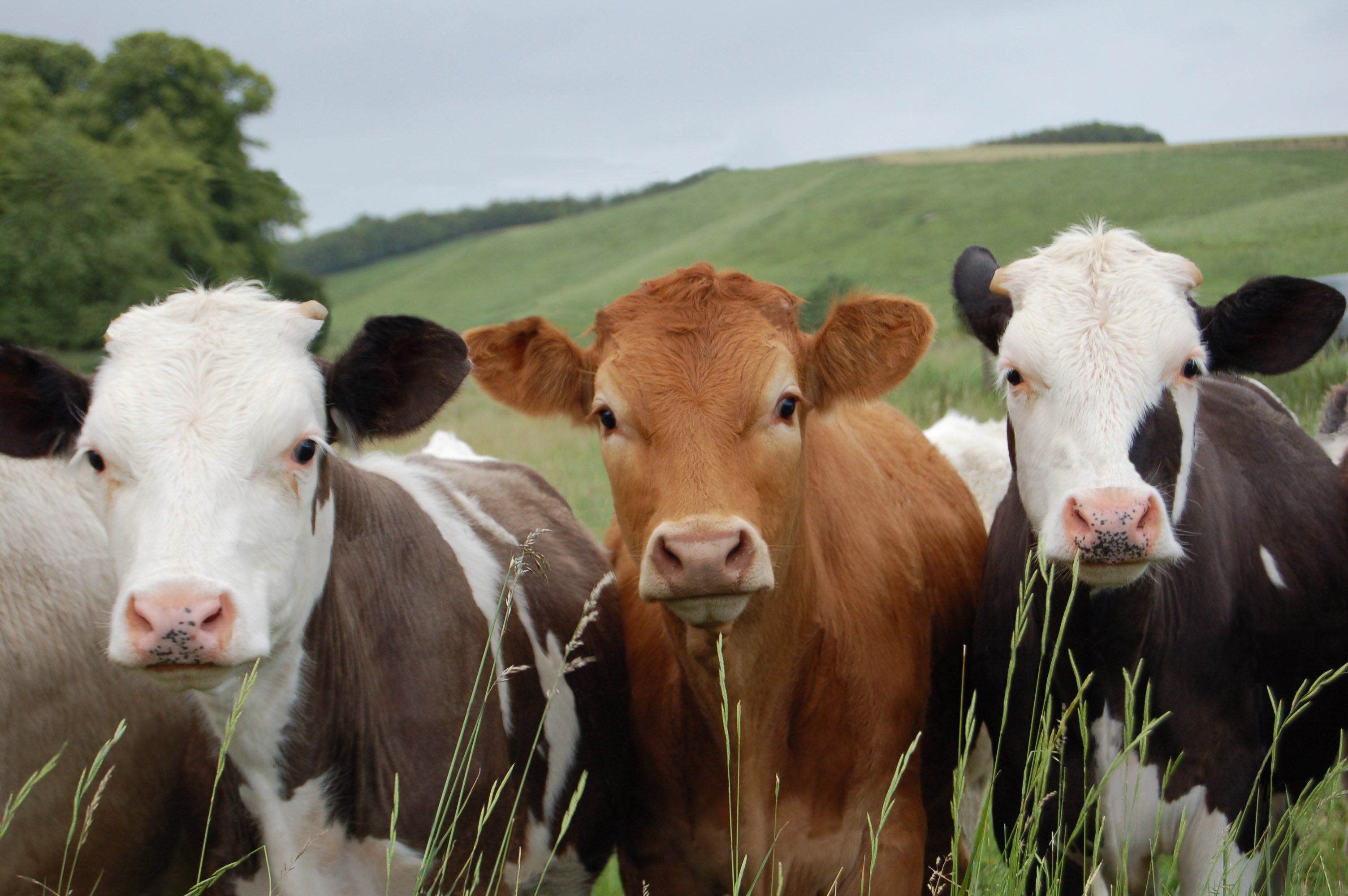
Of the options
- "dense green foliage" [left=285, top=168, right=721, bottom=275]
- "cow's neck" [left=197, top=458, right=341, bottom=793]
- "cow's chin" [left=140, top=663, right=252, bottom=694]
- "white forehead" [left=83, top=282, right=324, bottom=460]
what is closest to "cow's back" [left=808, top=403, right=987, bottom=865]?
"cow's neck" [left=197, top=458, right=341, bottom=793]

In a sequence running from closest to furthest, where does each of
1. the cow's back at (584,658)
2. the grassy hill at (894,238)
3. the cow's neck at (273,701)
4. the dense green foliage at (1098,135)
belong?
1. the cow's neck at (273,701)
2. the cow's back at (584,658)
3. the grassy hill at (894,238)
4. the dense green foliage at (1098,135)

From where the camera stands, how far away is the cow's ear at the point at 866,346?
3.54m

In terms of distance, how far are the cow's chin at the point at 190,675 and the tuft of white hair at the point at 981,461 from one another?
5191mm

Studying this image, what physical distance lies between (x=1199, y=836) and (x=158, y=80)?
43.6 m

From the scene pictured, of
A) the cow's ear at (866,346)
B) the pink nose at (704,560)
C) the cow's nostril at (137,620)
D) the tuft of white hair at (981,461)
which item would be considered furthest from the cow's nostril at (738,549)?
the tuft of white hair at (981,461)

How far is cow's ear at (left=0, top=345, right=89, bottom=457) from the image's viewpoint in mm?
2930

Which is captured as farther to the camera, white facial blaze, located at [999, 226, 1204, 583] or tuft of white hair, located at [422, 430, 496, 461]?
tuft of white hair, located at [422, 430, 496, 461]

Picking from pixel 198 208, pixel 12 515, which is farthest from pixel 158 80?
pixel 12 515

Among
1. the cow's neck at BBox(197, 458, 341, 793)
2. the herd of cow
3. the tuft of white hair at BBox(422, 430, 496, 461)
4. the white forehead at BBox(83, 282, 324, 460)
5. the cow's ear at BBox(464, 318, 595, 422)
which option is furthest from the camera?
the tuft of white hair at BBox(422, 430, 496, 461)

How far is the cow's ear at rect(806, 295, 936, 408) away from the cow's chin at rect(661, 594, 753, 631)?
37.4 inches

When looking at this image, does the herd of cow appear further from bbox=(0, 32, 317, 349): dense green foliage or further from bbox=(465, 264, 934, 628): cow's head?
bbox=(0, 32, 317, 349): dense green foliage

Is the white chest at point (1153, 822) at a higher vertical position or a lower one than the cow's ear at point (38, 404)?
lower

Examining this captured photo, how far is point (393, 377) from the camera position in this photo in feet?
10.6

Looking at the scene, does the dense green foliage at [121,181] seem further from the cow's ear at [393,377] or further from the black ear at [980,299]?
the black ear at [980,299]
